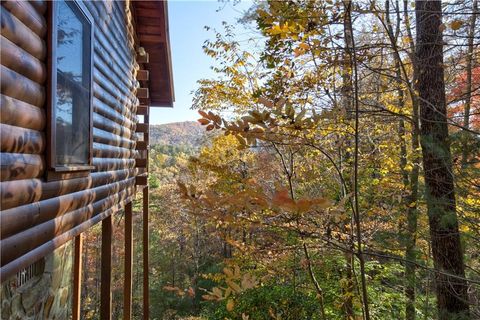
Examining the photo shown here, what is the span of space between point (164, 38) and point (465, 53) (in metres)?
4.47

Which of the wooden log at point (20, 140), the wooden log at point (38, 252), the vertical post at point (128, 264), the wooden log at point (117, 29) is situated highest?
the wooden log at point (117, 29)

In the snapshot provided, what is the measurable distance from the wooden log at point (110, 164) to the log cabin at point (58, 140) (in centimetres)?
1

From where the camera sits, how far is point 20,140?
65.2 inches

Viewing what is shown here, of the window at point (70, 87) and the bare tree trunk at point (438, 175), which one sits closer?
the window at point (70, 87)

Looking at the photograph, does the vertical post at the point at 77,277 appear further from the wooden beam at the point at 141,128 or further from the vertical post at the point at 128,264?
the wooden beam at the point at 141,128

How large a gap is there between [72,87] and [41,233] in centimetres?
107

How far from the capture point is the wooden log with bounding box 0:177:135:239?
1.54 meters

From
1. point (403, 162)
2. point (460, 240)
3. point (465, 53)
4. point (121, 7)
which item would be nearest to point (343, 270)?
point (403, 162)

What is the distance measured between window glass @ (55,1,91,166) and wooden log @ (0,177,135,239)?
249mm

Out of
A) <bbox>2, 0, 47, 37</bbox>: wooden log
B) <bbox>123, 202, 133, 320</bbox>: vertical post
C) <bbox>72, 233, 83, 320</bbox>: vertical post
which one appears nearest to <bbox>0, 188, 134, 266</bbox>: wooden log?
<bbox>2, 0, 47, 37</bbox>: wooden log

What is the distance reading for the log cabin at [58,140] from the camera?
161 cm

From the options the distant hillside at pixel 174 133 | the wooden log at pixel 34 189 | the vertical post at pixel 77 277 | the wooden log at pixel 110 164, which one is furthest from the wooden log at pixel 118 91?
the distant hillside at pixel 174 133

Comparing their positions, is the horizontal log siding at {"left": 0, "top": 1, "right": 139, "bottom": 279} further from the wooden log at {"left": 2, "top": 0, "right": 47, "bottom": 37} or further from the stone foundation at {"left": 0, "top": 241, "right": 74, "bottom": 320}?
the stone foundation at {"left": 0, "top": 241, "right": 74, "bottom": 320}

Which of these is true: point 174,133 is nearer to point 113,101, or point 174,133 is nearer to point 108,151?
point 113,101
